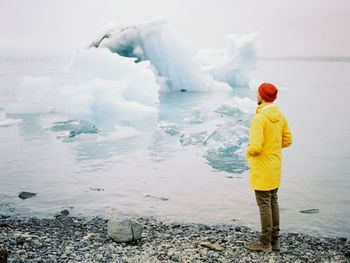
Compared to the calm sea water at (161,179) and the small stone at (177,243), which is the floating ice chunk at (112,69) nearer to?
the calm sea water at (161,179)

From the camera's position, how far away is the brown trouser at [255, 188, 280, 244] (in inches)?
159

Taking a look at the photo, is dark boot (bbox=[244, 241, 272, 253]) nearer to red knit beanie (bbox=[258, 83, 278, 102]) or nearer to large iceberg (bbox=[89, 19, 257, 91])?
red knit beanie (bbox=[258, 83, 278, 102])

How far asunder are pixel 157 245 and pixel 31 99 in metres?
13.4

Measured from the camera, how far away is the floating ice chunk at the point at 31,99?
53.9 ft

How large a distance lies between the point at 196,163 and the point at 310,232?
4.23m

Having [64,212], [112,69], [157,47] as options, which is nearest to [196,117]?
[112,69]

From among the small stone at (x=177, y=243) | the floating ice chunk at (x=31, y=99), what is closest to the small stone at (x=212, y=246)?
the small stone at (x=177, y=243)

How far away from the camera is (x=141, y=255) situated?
4262 millimetres

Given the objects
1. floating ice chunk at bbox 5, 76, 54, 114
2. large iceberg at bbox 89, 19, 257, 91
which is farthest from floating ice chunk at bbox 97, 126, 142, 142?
large iceberg at bbox 89, 19, 257, 91

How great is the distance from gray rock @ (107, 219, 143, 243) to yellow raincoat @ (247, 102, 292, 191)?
4.50 feet

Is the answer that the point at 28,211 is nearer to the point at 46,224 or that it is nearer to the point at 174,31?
the point at 46,224

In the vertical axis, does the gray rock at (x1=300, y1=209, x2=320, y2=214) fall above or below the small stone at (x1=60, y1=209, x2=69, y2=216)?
below

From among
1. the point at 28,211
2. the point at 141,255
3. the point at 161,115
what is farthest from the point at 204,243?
the point at 161,115

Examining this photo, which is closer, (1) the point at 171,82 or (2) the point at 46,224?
(2) the point at 46,224
